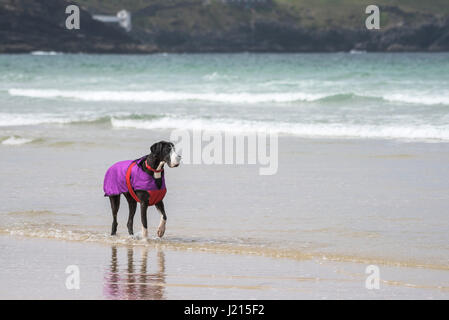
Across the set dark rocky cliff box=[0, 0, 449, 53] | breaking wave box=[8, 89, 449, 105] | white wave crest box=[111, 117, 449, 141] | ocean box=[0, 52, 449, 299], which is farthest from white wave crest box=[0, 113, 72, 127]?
dark rocky cliff box=[0, 0, 449, 53]

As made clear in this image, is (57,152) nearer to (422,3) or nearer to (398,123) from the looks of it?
(398,123)

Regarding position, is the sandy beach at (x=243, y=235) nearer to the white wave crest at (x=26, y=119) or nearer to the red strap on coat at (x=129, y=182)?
the red strap on coat at (x=129, y=182)

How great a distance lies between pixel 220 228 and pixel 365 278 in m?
2.58

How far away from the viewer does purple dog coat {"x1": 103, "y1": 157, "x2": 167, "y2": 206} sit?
848 cm

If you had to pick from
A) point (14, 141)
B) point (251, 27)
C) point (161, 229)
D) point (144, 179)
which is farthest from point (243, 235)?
point (251, 27)

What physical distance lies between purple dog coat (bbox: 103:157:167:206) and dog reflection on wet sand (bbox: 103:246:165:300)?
637 mm

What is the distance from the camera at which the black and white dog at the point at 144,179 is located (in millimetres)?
8289

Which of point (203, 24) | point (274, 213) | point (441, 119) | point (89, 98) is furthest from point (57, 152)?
point (203, 24)

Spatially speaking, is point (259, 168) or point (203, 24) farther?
point (203, 24)

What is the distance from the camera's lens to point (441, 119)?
21.9 metres

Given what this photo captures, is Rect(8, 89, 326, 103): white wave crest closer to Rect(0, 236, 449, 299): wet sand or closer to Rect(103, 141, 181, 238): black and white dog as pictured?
Rect(103, 141, 181, 238): black and white dog

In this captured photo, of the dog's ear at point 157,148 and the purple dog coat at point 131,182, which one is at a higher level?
the dog's ear at point 157,148

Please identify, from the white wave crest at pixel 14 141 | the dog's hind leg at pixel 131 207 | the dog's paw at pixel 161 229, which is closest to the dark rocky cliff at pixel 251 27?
the white wave crest at pixel 14 141

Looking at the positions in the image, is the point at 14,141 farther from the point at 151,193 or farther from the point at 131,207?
the point at 151,193
